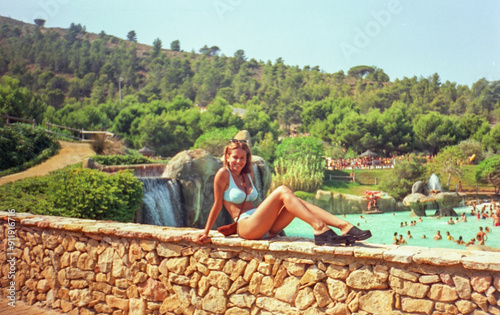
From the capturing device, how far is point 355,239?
3.47m

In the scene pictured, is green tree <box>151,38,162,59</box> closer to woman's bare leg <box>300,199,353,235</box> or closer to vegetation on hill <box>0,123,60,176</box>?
vegetation on hill <box>0,123,60,176</box>

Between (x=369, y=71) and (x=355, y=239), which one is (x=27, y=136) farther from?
(x=369, y=71)

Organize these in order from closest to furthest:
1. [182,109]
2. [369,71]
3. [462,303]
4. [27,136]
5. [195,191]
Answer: [462,303] < [195,191] < [27,136] < [182,109] < [369,71]

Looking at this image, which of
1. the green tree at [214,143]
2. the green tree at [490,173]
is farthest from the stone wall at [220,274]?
the green tree at [490,173]

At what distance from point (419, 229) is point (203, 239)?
22100 mm

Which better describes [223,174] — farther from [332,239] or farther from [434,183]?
[434,183]

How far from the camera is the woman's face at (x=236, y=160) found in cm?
415

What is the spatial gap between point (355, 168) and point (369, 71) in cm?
6004

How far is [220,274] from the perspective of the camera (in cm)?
392

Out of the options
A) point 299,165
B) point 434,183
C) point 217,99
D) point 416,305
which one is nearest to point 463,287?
point 416,305

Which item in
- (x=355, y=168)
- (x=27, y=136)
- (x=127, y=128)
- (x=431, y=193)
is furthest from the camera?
(x=127, y=128)

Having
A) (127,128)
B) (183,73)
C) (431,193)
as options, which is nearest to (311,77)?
(183,73)

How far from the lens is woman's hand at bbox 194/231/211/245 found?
3.93 metres

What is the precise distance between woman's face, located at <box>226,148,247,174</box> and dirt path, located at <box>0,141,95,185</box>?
43.6ft
